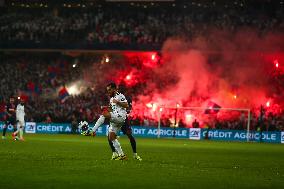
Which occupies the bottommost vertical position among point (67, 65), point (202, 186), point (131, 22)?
point (202, 186)

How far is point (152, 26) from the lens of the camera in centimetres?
6347

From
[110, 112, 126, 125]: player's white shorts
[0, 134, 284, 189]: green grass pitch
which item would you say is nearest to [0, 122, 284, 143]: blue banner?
[110, 112, 126, 125]: player's white shorts

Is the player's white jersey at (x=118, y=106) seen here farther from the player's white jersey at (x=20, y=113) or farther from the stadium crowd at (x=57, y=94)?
the stadium crowd at (x=57, y=94)

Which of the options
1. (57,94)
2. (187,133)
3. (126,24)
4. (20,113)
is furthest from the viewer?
(126,24)

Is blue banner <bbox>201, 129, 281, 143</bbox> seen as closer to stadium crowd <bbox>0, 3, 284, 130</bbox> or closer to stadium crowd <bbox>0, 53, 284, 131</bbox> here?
stadium crowd <bbox>0, 53, 284, 131</bbox>

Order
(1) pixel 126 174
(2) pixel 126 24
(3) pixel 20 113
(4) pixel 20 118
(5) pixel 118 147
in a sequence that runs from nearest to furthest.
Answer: (1) pixel 126 174, (5) pixel 118 147, (4) pixel 20 118, (3) pixel 20 113, (2) pixel 126 24

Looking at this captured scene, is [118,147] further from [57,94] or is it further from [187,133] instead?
[57,94]

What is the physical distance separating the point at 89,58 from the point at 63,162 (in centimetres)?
4641

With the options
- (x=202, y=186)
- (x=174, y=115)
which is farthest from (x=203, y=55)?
(x=202, y=186)

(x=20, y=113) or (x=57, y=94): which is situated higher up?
(x=57, y=94)

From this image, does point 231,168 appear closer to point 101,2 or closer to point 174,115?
point 174,115

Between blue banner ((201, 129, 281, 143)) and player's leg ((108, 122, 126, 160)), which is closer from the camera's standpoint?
player's leg ((108, 122, 126, 160))

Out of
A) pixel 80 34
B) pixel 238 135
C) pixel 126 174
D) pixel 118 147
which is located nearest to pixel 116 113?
pixel 118 147

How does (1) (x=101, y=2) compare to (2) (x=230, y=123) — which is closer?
(2) (x=230, y=123)
